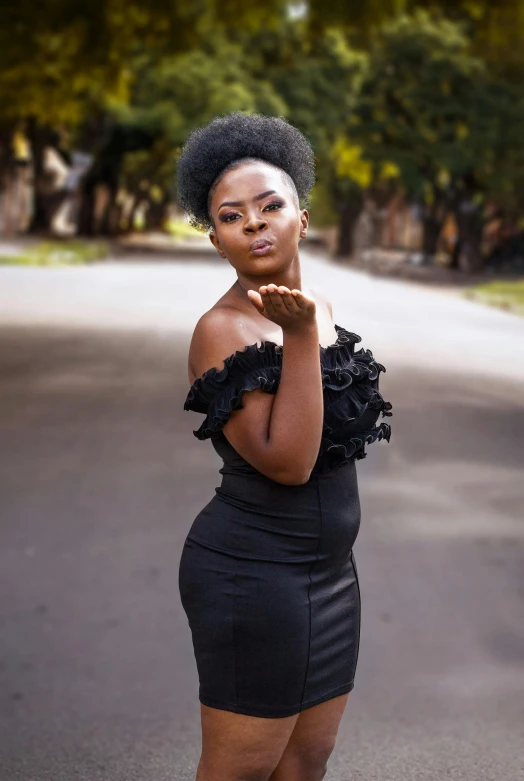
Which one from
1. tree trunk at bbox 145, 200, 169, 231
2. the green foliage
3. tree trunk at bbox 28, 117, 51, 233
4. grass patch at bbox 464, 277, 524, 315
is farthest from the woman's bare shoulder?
tree trunk at bbox 145, 200, 169, 231

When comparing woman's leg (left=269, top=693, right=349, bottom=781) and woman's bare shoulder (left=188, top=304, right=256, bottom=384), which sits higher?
woman's bare shoulder (left=188, top=304, right=256, bottom=384)

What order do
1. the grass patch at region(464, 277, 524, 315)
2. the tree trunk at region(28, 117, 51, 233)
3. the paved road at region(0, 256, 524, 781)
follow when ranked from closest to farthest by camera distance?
the paved road at region(0, 256, 524, 781) → the grass patch at region(464, 277, 524, 315) → the tree trunk at region(28, 117, 51, 233)

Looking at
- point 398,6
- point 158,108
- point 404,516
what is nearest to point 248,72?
point 158,108

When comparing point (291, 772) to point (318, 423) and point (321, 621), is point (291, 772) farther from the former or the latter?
point (318, 423)

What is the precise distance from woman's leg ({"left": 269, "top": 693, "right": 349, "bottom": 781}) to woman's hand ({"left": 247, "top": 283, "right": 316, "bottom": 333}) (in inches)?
30.3

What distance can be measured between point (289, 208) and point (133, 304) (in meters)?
18.8

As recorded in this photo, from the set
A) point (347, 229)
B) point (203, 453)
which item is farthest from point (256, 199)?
point (347, 229)

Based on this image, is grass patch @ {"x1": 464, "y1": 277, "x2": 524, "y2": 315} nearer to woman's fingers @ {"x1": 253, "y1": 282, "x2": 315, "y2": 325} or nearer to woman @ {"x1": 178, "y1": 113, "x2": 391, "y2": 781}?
woman @ {"x1": 178, "y1": 113, "x2": 391, "y2": 781}

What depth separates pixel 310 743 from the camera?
246 cm

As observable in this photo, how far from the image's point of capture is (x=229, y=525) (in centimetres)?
236

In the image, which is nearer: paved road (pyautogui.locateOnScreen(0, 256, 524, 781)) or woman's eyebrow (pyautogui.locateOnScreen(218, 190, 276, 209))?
woman's eyebrow (pyautogui.locateOnScreen(218, 190, 276, 209))

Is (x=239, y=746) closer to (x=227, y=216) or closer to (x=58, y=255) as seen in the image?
(x=227, y=216)

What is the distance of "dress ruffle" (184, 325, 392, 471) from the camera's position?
228 cm

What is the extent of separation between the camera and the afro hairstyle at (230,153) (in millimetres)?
2455
